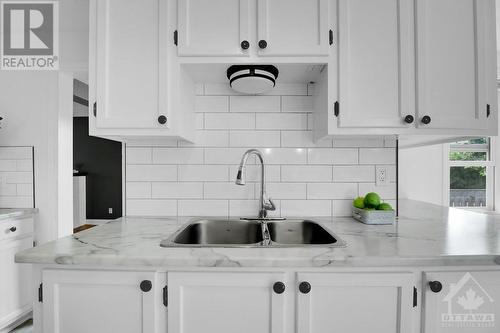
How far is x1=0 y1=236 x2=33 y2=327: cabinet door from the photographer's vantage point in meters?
2.00

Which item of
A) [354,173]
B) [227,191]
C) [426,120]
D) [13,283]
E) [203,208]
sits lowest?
[13,283]

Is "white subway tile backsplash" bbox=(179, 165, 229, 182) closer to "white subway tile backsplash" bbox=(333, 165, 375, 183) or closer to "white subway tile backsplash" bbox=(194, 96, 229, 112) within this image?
"white subway tile backsplash" bbox=(194, 96, 229, 112)

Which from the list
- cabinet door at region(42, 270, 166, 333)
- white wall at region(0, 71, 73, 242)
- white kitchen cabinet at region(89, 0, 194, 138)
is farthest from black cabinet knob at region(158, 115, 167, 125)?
white wall at region(0, 71, 73, 242)

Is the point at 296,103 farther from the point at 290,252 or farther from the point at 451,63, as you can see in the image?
the point at 290,252

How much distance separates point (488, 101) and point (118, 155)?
641cm

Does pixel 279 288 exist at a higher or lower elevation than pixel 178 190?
lower

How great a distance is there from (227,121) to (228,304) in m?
1.04

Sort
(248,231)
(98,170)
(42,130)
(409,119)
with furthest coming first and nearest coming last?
1. (98,170)
2. (42,130)
3. (248,231)
4. (409,119)

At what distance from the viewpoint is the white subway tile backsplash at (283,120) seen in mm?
1636

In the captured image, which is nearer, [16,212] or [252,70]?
[252,70]

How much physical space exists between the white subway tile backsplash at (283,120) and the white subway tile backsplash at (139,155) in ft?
2.33

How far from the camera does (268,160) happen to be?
1.64 meters

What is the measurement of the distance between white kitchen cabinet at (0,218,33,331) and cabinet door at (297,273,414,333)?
2.27 metres

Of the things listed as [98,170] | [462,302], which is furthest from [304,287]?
[98,170]
